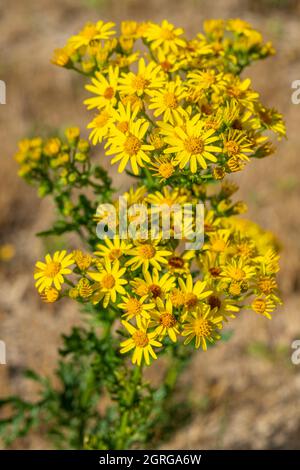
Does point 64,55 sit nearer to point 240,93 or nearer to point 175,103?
point 175,103

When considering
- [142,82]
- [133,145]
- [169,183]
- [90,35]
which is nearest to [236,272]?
[169,183]

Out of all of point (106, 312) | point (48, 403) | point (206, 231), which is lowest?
point (48, 403)

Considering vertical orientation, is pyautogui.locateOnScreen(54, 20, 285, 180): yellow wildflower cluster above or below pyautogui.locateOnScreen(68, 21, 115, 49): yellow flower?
below

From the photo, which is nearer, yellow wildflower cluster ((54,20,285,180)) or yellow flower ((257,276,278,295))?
yellow wildflower cluster ((54,20,285,180))

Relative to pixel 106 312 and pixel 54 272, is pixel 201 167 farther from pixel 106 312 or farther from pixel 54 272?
pixel 106 312

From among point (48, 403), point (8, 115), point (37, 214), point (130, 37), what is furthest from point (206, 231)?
point (8, 115)

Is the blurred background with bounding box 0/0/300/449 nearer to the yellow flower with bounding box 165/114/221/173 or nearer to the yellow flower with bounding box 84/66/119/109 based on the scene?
the yellow flower with bounding box 84/66/119/109

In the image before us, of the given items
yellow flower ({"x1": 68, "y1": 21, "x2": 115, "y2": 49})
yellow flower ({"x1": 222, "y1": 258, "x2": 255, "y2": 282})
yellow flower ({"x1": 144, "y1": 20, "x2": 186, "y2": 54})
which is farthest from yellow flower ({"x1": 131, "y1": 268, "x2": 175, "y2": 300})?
yellow flower ({"x1": 68, "y1": 21, "x2": 115, "y2": 49})

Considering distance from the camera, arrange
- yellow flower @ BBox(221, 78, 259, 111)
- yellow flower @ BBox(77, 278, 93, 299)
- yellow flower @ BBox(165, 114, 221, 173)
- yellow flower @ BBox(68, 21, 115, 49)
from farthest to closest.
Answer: yellow flower @ BBox(68, 21, 115, 49), yellow flower @ BBox(221, 78, 259, 111), yellow flower @ BBox(77, 278, 93, 299), yellow flower @ BBox(165, 114, 221, 173)
